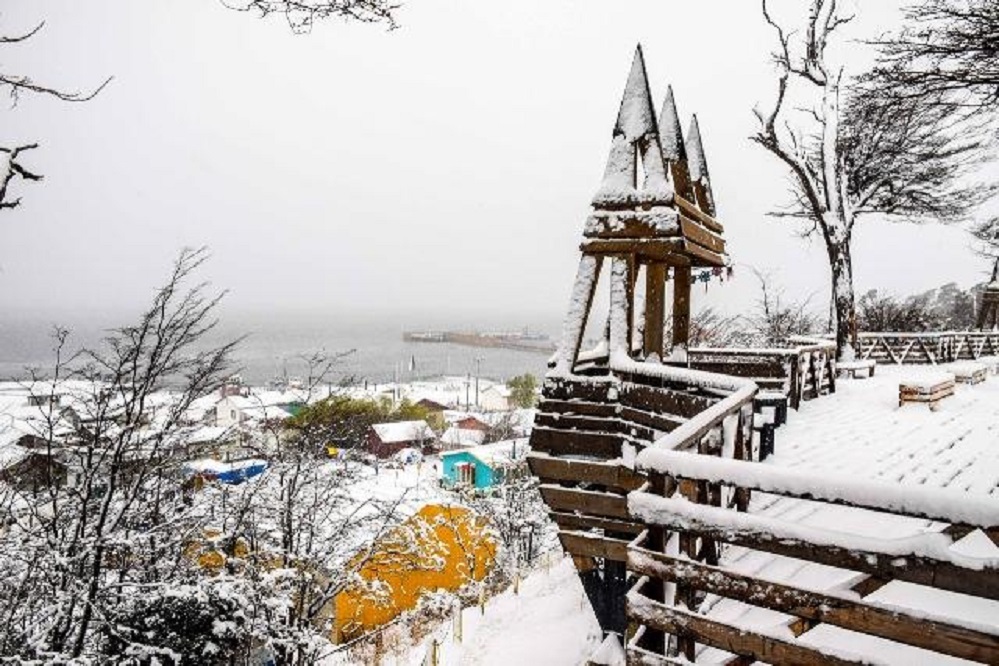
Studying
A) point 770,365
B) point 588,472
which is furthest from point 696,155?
point 588,472

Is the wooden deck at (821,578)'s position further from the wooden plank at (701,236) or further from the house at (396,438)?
the house at (396,438)

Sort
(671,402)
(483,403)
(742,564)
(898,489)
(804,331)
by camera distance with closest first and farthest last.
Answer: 1. (898,489)
2. (742,564)
3. (671,402)
4. (804,331)
5. (483,403)

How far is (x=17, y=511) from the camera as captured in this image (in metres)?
9.89

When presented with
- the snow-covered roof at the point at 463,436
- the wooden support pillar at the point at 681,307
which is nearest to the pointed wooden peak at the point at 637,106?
the wooden support pillar at the point at 681,307

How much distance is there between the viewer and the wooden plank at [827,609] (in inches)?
89.9

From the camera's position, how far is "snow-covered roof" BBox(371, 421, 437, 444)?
53.6 meters

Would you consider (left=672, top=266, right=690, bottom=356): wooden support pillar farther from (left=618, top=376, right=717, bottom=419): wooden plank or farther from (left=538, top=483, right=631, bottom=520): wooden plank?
(left=538, top=483, right=631, bottom=520): wooden plank

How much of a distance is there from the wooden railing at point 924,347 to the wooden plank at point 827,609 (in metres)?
18.5

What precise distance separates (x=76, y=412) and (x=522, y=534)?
19.8 meters

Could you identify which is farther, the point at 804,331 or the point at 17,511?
the point at 804,331

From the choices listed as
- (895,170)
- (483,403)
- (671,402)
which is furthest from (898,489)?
(483,403)

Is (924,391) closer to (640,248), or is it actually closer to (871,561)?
(640,248)

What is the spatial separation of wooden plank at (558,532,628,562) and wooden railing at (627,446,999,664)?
2.38 meters

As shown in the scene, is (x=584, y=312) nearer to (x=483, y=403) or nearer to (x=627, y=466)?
(x=627, y=466)
